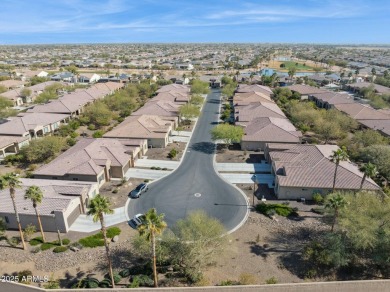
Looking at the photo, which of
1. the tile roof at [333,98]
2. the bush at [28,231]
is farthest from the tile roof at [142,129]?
the tile roof at [333,98]

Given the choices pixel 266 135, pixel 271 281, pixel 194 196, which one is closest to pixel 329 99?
pixel 266 135

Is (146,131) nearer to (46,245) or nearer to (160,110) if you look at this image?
(160,110)

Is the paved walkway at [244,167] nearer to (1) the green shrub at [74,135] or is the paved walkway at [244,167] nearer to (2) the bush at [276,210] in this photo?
(2) the bush at [276,210]

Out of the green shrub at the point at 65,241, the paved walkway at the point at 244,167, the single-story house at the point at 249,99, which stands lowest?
the green shrub at the point at 65,241

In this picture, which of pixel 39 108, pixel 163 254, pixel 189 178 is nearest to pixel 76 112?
pixel 39 108

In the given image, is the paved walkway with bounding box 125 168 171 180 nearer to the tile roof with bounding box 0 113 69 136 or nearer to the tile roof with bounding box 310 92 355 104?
the tile roof with bounding box 0 113 69 136

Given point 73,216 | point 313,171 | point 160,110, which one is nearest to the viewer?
point 73,216
